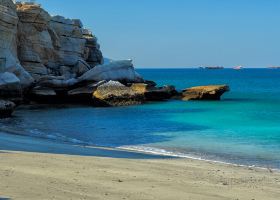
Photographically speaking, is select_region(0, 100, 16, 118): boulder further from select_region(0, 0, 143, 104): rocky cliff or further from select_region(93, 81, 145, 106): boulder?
select_region(93, 81, 145, 106): boulder

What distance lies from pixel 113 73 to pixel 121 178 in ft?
118

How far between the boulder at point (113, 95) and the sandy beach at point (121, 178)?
82.5 ft

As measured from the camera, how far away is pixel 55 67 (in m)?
49.8

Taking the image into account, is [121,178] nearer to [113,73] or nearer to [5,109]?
[5,109]

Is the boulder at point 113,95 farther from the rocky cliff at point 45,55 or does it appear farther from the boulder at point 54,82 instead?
the rocky cliff at point 45,55

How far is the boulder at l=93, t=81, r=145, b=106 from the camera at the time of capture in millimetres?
39688

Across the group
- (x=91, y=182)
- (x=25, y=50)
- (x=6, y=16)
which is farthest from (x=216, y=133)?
(x=25, y=50)

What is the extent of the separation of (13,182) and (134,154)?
22.7 ft

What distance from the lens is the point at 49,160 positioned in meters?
12.1

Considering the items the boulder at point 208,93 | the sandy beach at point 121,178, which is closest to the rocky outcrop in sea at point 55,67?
the boulder at point 208,93

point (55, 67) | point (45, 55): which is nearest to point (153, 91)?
point (55, 67)

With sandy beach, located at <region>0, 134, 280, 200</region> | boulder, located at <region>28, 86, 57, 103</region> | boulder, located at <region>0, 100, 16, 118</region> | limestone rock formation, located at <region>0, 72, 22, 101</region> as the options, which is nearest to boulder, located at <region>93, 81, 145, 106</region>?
boulder, located at <region>28, 86, 57, 103</region>

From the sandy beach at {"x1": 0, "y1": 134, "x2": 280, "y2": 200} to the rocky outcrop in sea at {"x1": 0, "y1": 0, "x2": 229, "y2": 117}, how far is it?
2184 centimetres

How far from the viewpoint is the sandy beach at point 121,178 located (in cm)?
847
